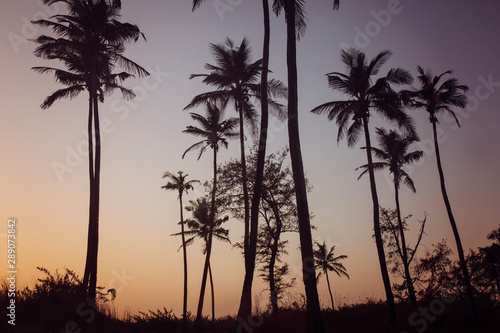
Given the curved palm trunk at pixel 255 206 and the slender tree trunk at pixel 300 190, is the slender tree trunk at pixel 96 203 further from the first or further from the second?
the slender tree trunk at pixel 300 190

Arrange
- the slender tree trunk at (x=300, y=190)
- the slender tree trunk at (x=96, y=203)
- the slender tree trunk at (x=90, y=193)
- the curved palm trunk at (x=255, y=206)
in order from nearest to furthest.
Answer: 1. the slender tree trunk at (x=300, y=190)
2. the curved palm trunk at (x=255, y=206)
3. the slender tree trunk at (x=96, y=203)
4. the slender tree trunk at (x=90, y=193)

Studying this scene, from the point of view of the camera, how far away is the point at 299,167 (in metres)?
11.6

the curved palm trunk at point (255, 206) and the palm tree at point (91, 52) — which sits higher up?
the palm tree at point (91, 52)

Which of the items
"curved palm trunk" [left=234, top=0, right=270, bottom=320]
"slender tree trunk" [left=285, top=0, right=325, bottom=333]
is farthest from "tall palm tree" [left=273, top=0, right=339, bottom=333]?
"curved palm trunk" [left=234, top=0, right=270, bottom=320]

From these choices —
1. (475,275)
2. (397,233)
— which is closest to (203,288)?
(397,233)

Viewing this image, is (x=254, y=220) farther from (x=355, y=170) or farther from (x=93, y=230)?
(x=355, y=170)

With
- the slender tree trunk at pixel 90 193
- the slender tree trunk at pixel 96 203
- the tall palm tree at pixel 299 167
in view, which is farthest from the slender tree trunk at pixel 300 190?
the slender tree trunk at pixel 90 193

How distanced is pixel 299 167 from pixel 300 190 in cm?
82

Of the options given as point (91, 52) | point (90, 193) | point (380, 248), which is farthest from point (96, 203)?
point (380, 248)

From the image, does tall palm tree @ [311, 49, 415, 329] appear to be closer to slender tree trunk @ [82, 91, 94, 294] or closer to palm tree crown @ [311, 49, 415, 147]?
palm tree crown @ [311, 49, 415, 147]

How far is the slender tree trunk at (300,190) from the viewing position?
1010cm

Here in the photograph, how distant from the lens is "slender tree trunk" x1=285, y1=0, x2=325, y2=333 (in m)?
10.1

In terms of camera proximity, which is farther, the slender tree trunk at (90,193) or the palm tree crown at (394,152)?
the palm tree crown at (394,152)

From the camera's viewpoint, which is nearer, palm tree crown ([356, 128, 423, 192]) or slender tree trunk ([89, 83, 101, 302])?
slender tree trunk ([89, 83, 101, 302])
